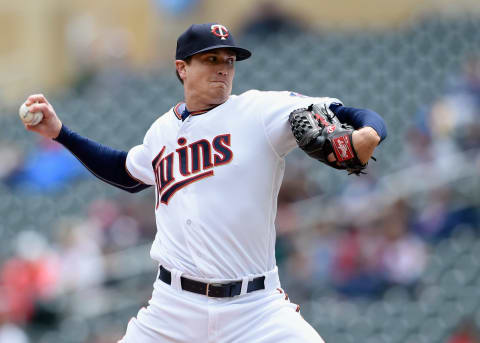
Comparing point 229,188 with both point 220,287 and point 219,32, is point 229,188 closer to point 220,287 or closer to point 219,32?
point 220,287

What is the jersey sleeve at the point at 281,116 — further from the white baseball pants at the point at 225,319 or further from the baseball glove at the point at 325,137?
the white baseball pants at the point at 225,319

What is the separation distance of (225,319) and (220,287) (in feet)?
0.36

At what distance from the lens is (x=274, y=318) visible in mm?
3018

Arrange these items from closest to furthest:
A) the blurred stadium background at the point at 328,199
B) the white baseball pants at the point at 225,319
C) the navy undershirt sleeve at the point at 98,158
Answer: the white baseball pants at the point at 225,319
the navy undershirt sleeve at the point at 98,158
the blurred stadium background at the point at 328,199

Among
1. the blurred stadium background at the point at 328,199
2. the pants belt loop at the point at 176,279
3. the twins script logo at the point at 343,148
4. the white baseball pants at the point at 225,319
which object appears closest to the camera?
the twins script logo at the point at 343,148

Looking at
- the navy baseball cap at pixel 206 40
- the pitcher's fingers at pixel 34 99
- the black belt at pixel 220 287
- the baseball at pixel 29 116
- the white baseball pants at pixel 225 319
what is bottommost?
the white baseball pants at pixel 225 319

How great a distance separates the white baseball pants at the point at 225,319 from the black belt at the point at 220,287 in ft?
0.05

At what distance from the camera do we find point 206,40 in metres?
3.09

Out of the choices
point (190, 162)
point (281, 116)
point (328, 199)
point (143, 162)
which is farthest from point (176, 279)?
point (328, 199)

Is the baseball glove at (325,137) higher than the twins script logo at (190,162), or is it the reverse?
the baseball glove at (325,137)

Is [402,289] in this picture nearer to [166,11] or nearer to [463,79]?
[463,79]

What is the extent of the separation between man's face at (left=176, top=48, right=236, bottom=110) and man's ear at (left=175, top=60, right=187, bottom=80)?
2cm

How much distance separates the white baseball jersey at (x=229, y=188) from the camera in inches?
120

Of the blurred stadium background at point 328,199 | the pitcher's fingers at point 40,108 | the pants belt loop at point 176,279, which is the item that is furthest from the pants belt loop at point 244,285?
the blurred stadium background at point 328,199
